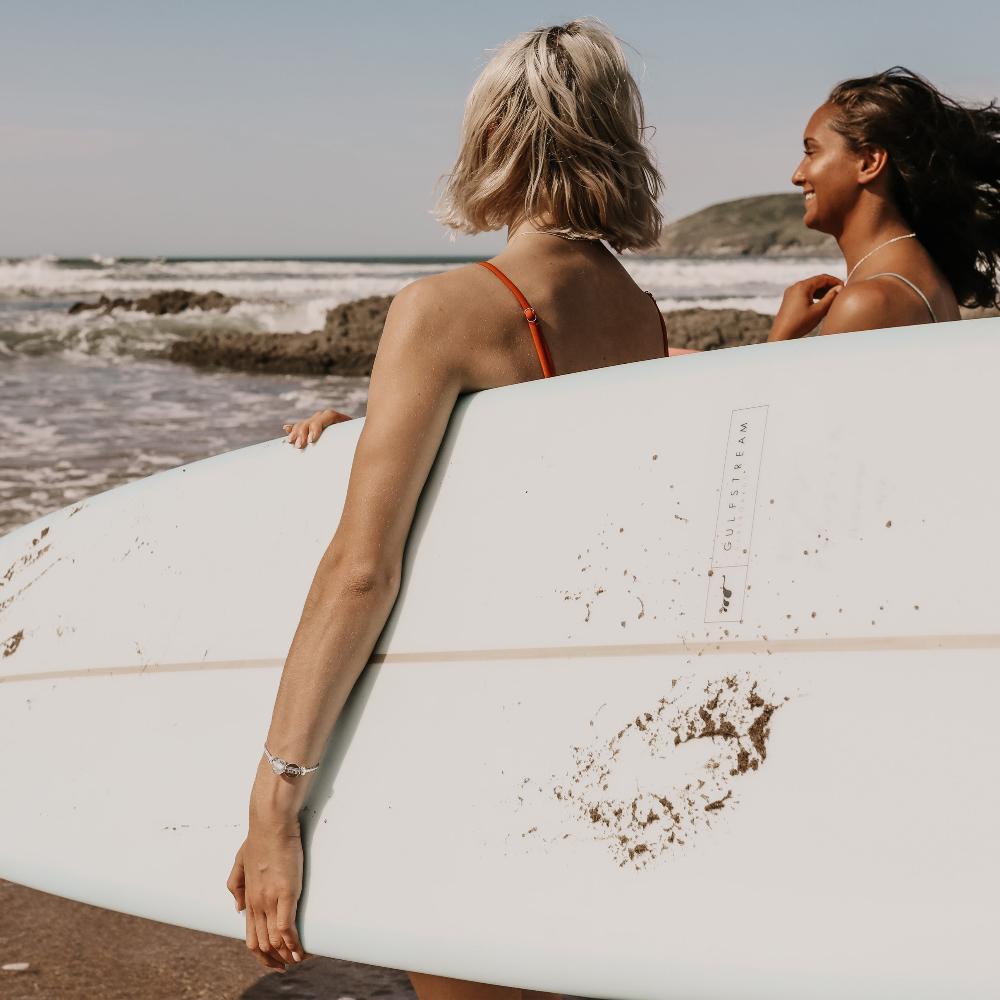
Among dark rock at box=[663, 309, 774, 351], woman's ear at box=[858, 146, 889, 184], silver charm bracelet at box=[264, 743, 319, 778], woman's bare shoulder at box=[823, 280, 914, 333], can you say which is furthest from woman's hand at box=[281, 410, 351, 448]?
dark rock at box=[663, 309, 774, 351]

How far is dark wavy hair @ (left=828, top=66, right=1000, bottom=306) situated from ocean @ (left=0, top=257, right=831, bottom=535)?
Answer: 4328 mm

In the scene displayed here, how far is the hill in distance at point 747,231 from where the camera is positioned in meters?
67.5

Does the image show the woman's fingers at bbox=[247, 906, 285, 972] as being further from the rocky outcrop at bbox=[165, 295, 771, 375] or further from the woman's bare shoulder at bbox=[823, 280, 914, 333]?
the rocky outcrop at bbox=[165, 295, 771, 375]

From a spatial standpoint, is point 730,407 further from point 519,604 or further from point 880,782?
point 880,782

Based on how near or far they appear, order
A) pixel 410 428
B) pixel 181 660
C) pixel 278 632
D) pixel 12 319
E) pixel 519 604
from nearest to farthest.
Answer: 1. pixel 410 428
2. pixel 519 604
3. pixel 278 632
4. pixel 181 660
5. pixel 12 319

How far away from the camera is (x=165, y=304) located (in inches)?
884

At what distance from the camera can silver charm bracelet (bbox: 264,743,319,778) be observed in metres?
1.53

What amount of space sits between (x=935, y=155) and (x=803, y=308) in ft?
1.36

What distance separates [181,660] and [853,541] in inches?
46.7

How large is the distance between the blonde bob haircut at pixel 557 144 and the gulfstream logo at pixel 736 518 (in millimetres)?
345

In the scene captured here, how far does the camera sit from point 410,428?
5.01ft

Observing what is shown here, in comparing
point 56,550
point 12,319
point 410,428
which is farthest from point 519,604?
point 12,319

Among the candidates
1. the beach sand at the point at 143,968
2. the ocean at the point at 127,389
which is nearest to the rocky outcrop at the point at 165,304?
the ocean at the point at 127,389

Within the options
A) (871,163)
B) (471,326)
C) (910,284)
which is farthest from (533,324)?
(871,163)
